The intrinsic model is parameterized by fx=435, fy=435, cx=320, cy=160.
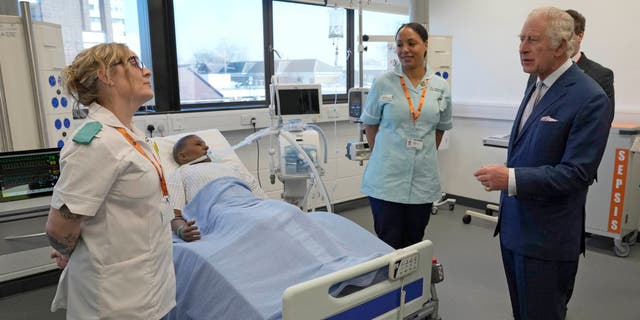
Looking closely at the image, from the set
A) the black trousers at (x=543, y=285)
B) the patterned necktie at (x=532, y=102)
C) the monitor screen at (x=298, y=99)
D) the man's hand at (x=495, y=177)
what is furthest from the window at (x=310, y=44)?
the black trousers at (x=543, y=285)

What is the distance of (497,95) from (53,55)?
353 centimetres

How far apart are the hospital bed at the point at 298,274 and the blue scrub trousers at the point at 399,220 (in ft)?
0.94

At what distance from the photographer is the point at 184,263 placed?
161 centimetres

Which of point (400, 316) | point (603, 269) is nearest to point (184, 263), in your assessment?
point (400, 316)

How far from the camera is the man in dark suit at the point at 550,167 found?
4.19ft

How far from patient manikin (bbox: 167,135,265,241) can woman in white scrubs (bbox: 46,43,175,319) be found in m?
0.73

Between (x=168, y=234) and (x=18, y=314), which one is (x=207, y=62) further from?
(x=168, y=234)

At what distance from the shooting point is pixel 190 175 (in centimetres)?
230

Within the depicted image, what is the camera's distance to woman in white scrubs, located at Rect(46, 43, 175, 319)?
3.38 ft

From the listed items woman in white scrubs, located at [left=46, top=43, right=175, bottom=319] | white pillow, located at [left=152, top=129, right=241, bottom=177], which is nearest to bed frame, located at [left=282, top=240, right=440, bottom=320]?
woman in white scrubs, located at [left=46, top=43, right=175, bottom=319]

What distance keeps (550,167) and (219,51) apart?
2.87 meters

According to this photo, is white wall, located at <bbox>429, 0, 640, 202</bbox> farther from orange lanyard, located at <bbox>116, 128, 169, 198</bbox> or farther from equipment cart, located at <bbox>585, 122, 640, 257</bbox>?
orange lanyard, located at <bbox>116, 128, 169, 198</bbox>

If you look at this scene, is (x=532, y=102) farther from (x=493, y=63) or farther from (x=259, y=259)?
(x=493, y=63)

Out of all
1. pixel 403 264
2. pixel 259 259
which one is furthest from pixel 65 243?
pixel 403 264
